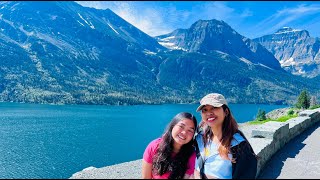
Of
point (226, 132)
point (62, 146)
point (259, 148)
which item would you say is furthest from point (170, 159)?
point (62, 146)

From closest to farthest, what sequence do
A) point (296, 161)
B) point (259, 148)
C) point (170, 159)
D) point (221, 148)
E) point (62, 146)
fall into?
point (221, 148) → point (170, 159) → point (259, 148) → point (296, 161) → point (62, 146)

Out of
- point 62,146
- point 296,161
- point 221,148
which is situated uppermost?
point 221,148

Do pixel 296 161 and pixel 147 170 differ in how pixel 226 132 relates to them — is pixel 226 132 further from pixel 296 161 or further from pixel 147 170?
pixel 296 161

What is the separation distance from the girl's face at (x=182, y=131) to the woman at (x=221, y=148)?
0.44 m

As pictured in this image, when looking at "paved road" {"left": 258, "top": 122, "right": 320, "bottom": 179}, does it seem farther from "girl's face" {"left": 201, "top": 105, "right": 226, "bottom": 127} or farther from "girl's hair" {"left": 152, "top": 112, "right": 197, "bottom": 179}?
"girl's hair" {"left": 152, "top": 112, "right": 197, "bottom": 179}

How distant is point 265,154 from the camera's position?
12875mm

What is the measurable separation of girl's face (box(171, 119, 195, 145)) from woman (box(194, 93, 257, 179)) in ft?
1.43

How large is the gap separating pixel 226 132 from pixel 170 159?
1.26 metres

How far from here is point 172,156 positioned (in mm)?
7242

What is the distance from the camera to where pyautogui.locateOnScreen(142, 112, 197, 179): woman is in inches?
279

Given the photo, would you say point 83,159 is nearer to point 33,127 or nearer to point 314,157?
point 33,127

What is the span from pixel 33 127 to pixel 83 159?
53.4 metres

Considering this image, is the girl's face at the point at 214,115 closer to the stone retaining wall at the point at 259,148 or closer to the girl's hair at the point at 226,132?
the girl's hair at the point at 226,132

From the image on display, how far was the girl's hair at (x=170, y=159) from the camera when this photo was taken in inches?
280
